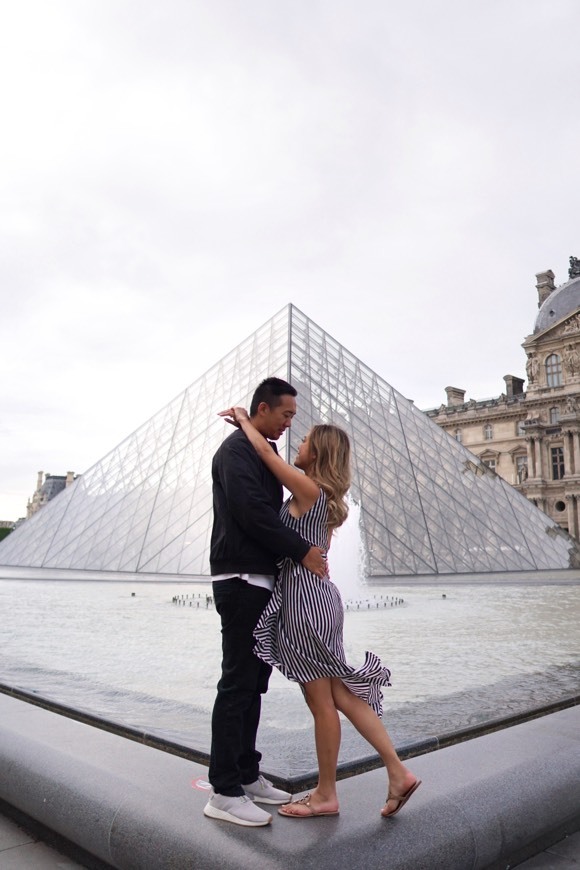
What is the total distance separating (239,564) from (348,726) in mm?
1521

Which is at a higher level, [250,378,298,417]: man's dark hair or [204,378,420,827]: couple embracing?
[250,378,298,417]: man's dark hair

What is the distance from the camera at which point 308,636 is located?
7.66 ft

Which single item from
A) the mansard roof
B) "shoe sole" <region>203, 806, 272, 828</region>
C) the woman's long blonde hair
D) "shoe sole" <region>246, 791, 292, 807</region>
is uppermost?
the mansard roof

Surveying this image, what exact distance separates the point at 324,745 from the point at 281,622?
0.40m

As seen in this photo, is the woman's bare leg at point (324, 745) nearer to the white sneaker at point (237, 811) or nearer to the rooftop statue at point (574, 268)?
the white sneaker at point (237, 811)

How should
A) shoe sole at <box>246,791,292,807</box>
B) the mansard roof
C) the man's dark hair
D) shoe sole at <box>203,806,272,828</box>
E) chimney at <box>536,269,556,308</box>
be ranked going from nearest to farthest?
shoe sole at <box>203,806,272,828</box> → shoe sole at <box>246,791,292,807</box> → the man's dark hair → the mansard roof → chimney at <box>536,269,556,308</box>

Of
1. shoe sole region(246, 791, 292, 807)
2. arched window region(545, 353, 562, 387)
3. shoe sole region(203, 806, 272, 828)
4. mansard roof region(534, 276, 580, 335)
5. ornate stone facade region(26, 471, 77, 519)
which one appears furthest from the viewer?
ornate stone facade region(26, 471, 77, 519)

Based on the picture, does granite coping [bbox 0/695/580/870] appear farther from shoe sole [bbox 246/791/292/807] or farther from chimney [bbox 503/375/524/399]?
chimney [bbox 503/375/524/399]

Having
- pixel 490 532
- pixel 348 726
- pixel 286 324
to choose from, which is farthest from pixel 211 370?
pixel 348 726

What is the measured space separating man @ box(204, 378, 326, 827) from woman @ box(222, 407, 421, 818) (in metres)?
0.05

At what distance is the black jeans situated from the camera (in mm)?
2291

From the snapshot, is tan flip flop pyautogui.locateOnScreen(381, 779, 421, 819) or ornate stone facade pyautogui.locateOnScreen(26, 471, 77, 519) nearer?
tan flip flop pyautogui.locateOnScreen(381, 779, 421, 819)

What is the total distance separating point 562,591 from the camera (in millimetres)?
14227

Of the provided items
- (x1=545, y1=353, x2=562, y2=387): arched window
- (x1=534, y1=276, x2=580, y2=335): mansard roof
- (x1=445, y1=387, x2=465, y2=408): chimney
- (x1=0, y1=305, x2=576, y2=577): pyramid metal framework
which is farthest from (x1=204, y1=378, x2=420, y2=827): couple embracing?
(x1=445, y1=387, x2=465, y2=408): chimney
